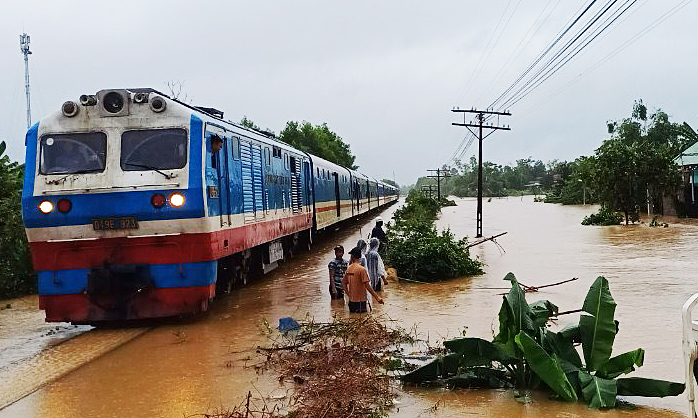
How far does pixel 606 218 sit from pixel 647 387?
27.2m

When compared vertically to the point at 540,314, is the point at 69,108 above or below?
above

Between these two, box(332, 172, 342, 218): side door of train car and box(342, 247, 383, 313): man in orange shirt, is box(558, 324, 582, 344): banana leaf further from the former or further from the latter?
box(332, 172, 342, 218): side door of train car

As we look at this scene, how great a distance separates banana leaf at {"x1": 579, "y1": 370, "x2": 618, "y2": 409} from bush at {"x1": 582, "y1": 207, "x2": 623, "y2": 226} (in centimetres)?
2668

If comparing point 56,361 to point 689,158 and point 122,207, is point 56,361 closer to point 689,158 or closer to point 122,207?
point 122,207

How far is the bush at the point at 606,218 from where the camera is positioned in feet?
101

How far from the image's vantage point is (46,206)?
8977mm

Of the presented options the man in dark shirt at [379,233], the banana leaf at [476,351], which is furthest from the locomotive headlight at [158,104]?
the man in dark shirt at [379,233]

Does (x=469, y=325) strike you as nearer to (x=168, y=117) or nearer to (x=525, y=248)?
(x=168, y=117)

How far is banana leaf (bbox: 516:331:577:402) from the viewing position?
231 inches

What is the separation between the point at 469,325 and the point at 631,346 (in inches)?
89.7

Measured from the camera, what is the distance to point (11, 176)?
14.4 meters

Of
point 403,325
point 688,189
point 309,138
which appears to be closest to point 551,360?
point 403,325

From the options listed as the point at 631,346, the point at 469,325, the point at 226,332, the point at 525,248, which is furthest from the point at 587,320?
the point at 525,248

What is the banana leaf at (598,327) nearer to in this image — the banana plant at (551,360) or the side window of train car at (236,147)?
the banana plant at (551,360)
